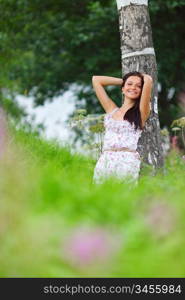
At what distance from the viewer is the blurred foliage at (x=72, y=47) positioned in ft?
49.0

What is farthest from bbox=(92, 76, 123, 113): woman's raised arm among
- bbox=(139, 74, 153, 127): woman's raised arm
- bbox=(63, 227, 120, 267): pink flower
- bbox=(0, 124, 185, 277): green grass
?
bbox=(63, 227, 120, 267): pink flower

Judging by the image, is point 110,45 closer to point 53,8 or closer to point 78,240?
point 53,8

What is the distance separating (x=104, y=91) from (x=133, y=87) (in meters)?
0.53

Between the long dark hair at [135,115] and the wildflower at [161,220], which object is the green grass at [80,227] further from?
the long dark hair at [135,115]

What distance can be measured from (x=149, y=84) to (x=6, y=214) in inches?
137

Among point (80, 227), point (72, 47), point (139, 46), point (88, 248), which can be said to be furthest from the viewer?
point (72, 47)

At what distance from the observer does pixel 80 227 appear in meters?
2.64

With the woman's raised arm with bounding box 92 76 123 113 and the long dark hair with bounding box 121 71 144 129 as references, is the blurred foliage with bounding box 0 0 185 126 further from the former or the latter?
the long dark hair with bounding box 121 71 144 129

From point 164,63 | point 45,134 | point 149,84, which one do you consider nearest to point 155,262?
point 149,84

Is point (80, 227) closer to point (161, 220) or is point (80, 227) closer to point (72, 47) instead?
point (161, 220)

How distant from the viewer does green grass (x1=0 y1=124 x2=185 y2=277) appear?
8.15ft

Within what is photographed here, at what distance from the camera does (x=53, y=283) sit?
2529 mm

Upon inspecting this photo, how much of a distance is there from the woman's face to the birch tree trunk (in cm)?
79

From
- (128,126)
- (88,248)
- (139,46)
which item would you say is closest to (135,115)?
(128,126)
